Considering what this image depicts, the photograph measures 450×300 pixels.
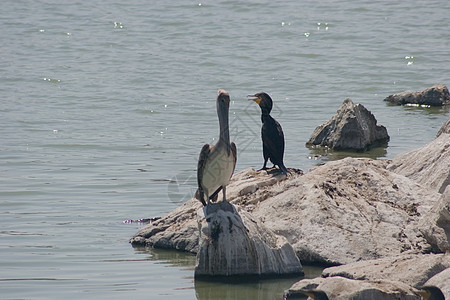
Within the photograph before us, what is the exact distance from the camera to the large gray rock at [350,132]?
522 inches

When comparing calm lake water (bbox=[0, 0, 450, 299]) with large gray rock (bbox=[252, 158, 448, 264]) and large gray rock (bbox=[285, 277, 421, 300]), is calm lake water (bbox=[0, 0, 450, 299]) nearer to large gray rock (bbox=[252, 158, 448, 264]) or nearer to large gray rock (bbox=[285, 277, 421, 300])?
large gray rock (bbox=[252, 158, 448, 264])

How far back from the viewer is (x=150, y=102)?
17.8 metres

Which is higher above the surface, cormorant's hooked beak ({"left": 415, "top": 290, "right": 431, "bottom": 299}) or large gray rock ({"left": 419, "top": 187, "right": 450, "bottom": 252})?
large gray rock ({"left": 419, "top": 187, "right": 450, "bottom": 252})

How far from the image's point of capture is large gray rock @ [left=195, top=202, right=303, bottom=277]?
7.09m

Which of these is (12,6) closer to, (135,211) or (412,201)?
(135,211)

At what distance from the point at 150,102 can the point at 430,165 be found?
9752 millimetres

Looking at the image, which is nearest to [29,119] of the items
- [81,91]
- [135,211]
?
[81,91]

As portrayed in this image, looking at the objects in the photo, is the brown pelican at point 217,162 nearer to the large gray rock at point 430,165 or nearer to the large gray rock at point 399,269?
the large gray rock at point 399,269

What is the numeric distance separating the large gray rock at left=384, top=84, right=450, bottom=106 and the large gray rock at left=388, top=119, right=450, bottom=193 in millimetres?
8134

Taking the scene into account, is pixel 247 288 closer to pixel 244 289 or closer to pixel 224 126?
pixel 244 289

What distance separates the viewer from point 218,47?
24094mm

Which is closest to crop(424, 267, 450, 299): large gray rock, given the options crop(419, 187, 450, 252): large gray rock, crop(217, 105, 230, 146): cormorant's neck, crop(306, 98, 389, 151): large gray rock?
crop(419, 187, 450, 252): large gray rock

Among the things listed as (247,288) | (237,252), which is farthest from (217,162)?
(247,288)

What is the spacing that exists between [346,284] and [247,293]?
118cm
